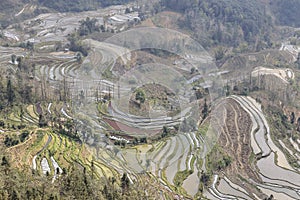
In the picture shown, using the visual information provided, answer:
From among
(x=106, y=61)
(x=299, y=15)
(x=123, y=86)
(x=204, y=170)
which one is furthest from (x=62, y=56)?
(x=299, y=15)

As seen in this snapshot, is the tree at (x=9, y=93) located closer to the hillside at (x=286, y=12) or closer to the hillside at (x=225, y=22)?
the hillside at (x=225, y=22)

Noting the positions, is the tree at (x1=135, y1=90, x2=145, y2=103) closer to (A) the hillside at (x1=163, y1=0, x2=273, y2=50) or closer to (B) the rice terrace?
(B) the rice terrace

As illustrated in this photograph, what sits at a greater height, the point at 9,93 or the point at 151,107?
the point at 9,93

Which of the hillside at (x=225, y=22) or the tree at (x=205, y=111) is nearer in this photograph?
the tree at (x=205, y=111)

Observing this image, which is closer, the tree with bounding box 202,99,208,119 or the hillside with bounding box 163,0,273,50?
the tree with bounding box 202,99,208,119

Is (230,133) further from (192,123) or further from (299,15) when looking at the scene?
(299,15)

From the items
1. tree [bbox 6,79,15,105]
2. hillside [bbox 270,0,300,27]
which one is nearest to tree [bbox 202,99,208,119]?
A: tree [bbox 6,79,15,105]

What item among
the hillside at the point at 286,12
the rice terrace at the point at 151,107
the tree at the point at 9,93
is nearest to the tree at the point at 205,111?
the rice terrace at the point at 151,107

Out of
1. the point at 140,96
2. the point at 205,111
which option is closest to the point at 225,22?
the point at 205,111

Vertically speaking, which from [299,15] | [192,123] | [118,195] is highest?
[118,195]

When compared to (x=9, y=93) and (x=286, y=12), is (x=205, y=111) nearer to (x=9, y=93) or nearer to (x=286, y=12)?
(x=9, y=93)

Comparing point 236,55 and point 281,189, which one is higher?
point 281,189
